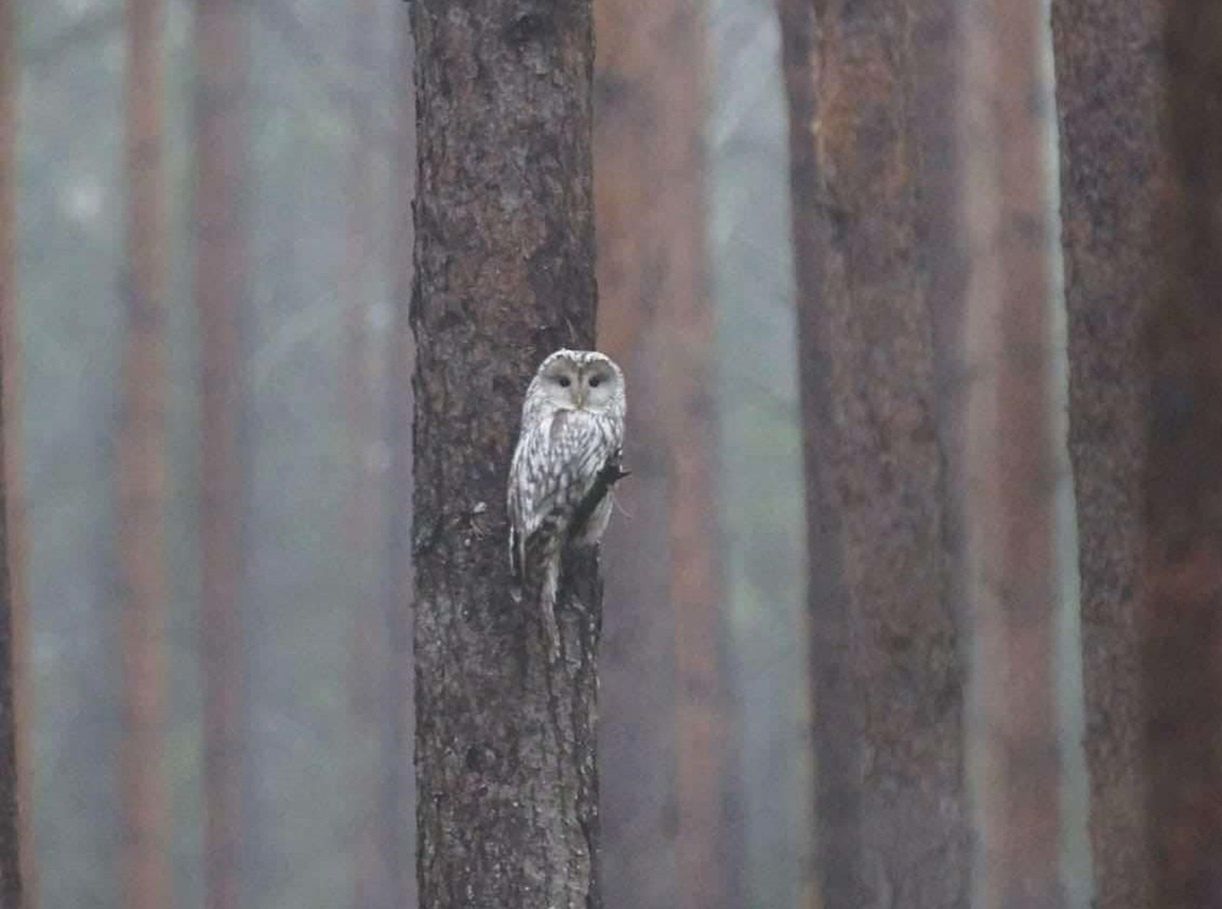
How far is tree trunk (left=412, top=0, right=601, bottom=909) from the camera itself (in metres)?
3.71

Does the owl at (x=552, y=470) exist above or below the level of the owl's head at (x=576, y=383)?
below

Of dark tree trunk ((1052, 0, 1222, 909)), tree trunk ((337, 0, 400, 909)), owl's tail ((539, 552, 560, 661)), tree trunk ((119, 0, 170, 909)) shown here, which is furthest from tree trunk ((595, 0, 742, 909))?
dark tree trunk ((1052, 0, 1222, 909))

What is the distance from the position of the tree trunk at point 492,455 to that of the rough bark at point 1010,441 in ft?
16.3

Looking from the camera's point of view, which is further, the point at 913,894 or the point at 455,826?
the point at 913,894

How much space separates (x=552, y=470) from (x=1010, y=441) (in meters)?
5.26

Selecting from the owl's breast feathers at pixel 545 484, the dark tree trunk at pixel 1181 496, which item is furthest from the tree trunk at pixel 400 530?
the dark tree trunk at pixel 1181 496

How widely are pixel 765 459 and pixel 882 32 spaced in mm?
2976

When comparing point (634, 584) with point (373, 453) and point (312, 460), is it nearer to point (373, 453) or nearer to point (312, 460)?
point (373, 453)

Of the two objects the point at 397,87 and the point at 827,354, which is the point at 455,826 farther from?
the point at 397,87

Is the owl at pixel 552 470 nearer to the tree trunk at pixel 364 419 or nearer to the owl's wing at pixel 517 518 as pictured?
the owl's wing at pixel 517 518

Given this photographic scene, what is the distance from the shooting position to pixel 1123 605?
2.96 m

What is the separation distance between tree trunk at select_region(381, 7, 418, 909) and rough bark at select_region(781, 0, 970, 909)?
9.06 ft

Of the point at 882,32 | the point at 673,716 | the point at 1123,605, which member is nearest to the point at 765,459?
the point at 673,716

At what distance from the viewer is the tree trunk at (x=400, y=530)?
8.38 metres
